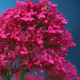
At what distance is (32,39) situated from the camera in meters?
0.79

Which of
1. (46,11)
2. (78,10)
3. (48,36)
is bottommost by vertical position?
(48,36)

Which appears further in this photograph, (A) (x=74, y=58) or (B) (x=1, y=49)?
(A) (x=74, y=58)

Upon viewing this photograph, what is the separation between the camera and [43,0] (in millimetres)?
871

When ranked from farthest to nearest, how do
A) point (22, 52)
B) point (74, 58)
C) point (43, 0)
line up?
point (74, 58) → point (43, 0) → point (22, 52)

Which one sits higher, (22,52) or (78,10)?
(78,10)

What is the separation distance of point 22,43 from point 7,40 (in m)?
0.09

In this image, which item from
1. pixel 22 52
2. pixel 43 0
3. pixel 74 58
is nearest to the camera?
pixel 22 52

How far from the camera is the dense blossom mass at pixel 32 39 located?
30.9 inches

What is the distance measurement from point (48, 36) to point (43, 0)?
8.4 inches

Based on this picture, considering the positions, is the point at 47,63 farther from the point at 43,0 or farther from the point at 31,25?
the point at 43,0

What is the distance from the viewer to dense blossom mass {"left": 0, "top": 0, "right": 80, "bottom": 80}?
2.58 ft

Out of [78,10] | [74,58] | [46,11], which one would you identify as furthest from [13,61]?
[78,10]

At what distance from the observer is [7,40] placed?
0.82m

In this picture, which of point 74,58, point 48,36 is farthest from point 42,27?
point 74,58
